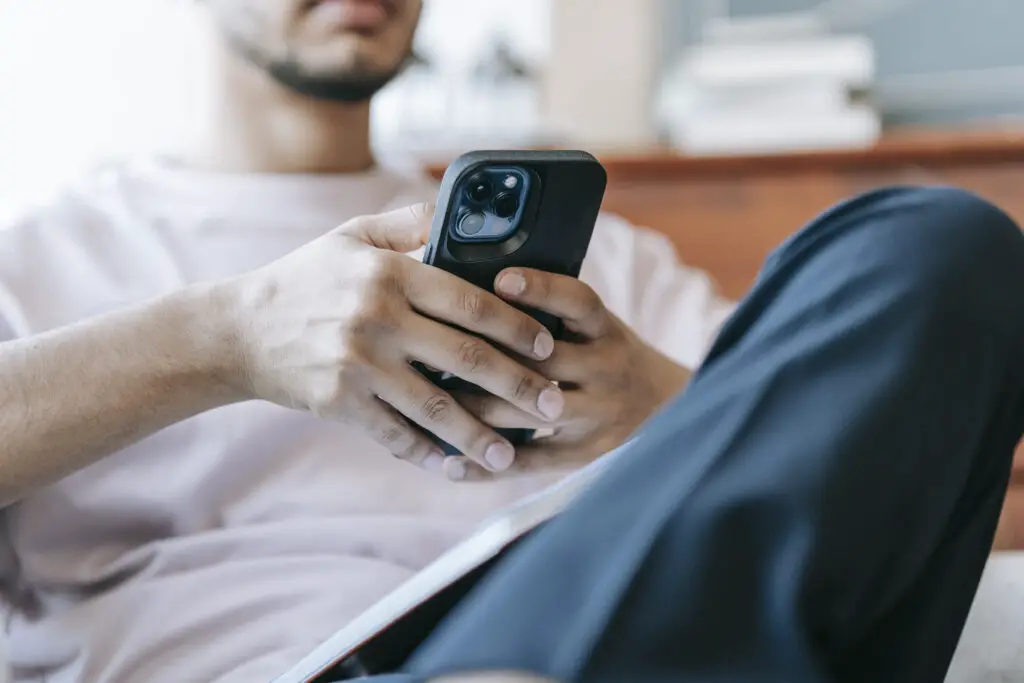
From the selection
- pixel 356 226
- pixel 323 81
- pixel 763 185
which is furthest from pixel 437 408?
pixel 763 185

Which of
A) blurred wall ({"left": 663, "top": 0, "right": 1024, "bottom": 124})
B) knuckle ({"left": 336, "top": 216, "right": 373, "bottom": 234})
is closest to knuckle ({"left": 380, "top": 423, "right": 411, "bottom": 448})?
knuckle ({"left": 336, "top": 216, "right": 373, "bottom": 234})

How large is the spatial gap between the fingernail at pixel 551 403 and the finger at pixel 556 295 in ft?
0.14

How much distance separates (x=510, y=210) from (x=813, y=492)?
219 millimetres

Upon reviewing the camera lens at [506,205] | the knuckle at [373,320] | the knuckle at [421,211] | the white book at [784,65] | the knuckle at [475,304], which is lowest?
the knuckle at [373,320]

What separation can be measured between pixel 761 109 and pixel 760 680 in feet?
2.91

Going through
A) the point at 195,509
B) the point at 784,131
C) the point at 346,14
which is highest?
the point at 346,14

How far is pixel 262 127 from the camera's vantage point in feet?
2.51

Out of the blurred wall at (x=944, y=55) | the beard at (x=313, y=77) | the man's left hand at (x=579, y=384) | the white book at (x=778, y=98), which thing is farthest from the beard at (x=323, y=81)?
the blurred wall at (x=944, y=55)

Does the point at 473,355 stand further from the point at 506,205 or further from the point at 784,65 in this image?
the point at 784,65

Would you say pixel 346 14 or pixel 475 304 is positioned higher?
pixel 346 14

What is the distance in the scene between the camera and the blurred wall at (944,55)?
1219mm

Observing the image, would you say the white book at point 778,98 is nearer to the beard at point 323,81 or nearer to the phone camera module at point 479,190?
the beard at point 323,81

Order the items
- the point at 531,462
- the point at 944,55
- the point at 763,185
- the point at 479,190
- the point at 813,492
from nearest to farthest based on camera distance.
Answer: the point at 813,492, the point at 479,190, the point at 531,462, the point at 763,185, the point at 944,55

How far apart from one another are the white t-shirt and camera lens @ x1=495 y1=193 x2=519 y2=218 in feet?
0.62
